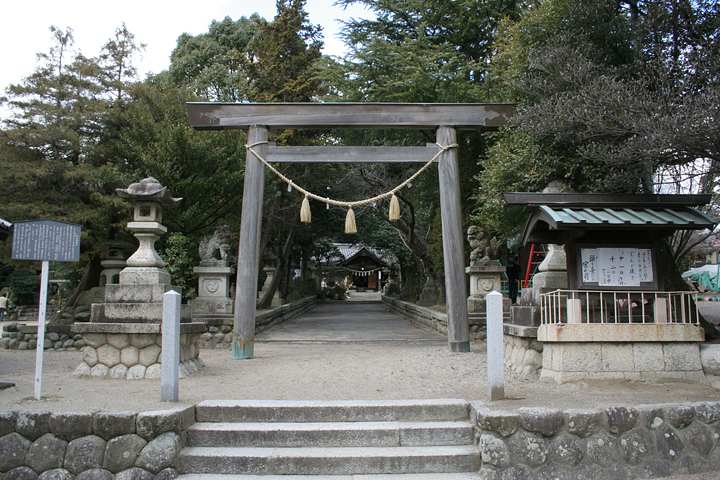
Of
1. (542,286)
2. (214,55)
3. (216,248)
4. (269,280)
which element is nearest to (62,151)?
(216,248)

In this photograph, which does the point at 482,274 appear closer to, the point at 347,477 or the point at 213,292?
the point at 213,292

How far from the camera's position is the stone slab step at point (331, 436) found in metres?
4.42

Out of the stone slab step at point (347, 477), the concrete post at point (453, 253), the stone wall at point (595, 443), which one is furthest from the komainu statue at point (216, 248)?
the stone wall at point (595, 443)

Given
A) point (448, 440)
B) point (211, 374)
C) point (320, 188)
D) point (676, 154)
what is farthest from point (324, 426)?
point (320, 188)

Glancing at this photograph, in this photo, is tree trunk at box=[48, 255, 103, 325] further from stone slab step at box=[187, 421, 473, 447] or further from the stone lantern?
stone slab step at box=[187, 421, 473, 447]

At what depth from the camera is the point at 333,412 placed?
471 cm

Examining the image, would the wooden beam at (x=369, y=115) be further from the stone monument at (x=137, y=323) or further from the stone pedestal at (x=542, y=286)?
the stone pedestal at (x=542, y=286)

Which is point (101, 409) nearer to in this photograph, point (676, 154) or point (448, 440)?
point (448, 440)

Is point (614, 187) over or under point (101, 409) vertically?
over

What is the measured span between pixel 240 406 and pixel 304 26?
57.1 ft

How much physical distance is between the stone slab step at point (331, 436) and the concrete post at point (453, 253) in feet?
12.9

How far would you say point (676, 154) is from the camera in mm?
6879

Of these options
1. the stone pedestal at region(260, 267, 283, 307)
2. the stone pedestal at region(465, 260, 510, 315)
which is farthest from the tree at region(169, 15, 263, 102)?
the stone pedestal at region(465, 260, 510, 315)

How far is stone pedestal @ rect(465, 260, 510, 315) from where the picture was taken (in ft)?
37.7
